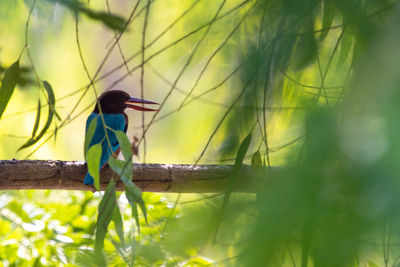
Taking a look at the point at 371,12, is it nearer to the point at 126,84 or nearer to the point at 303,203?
the point at 303,203

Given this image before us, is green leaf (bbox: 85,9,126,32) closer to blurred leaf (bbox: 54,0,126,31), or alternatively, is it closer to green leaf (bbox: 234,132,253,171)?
blurred leaf (bbox: 54,0,126,31)

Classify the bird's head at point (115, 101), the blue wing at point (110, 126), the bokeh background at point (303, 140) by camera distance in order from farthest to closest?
the bird's head at point (115, 101) → the blue wing at point (110, 126) → the bokeh background at point (303, 140)

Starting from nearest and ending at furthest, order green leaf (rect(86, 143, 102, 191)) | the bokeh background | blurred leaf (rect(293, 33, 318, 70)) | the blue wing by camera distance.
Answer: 1. the bokeh background
2. blurred leaf (rect(293, 33, 318, 70))
3. green leaf (rect(86, 143, 102, 191))
4. the blue wing

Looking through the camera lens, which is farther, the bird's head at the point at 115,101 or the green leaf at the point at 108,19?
the bird's head at the point at 115,101

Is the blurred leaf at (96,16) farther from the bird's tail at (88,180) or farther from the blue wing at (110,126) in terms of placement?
the blue wing at (110,126)

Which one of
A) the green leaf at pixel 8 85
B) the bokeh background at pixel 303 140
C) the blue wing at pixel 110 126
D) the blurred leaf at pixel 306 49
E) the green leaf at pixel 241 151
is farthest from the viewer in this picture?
the blue wing at pixel 110 126

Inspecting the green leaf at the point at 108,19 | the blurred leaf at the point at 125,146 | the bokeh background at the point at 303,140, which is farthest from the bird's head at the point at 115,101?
the blurred leaf at the point at 125,146

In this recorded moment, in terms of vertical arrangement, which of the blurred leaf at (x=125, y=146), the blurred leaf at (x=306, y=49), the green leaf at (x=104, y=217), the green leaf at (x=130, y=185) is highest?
the blurred leaf at (x=306, y=49)

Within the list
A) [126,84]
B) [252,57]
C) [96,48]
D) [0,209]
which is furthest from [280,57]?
[126,84]

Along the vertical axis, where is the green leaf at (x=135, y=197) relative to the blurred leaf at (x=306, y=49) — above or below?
below

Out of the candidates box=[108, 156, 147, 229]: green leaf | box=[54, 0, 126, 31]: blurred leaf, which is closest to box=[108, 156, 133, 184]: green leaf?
box=[108, 156, 147, 229]: green leaf

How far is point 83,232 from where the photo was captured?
1671 millimetres

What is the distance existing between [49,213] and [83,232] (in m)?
0.13

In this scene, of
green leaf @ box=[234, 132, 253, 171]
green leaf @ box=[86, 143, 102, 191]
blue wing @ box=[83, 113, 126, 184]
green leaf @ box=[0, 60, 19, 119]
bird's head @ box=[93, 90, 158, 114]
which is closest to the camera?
green leaf @ box=[234, 132, 253, 171]
